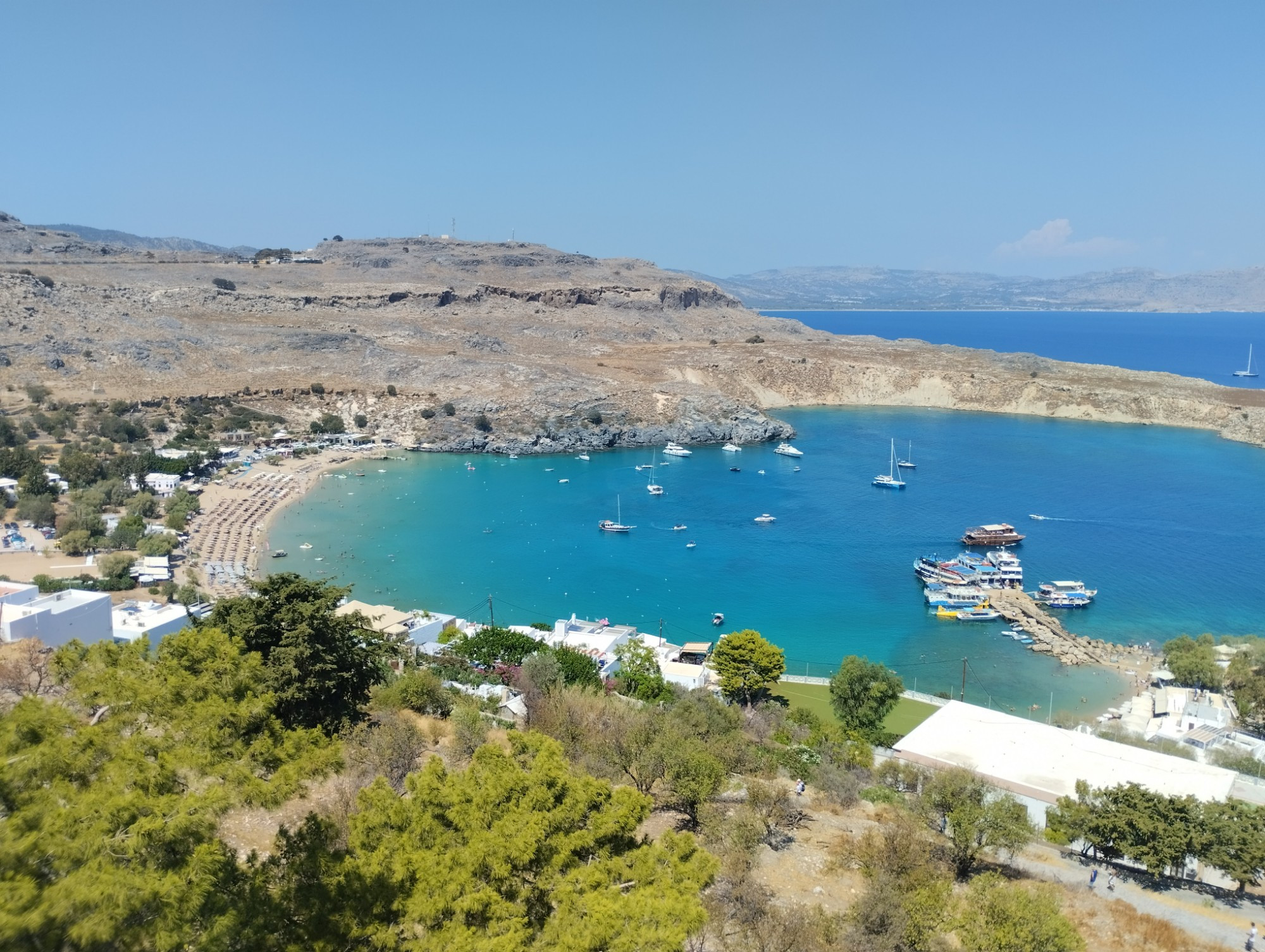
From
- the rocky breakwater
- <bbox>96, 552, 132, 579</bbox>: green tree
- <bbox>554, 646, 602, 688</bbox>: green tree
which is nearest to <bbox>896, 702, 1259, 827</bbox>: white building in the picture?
<bbox>554, 646, 602, 688</bbox>: green tree

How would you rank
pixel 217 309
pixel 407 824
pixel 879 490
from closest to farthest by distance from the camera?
pixel 407 824
pixel 879 490
pixel 217 309

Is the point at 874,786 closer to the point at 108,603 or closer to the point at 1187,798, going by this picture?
the point at 1187,798

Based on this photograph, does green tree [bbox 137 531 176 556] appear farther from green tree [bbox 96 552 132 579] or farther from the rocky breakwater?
the rocky breakwater

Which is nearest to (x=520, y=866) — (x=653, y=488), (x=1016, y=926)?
(x=1016, y=926)

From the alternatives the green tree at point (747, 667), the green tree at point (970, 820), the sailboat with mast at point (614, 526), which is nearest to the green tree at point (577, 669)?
the green tree at point (747, 667)

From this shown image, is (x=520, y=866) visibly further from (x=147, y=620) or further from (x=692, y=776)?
(x=147, y=620)

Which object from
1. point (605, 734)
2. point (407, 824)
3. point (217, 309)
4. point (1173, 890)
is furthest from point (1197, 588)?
point (217, 309)
